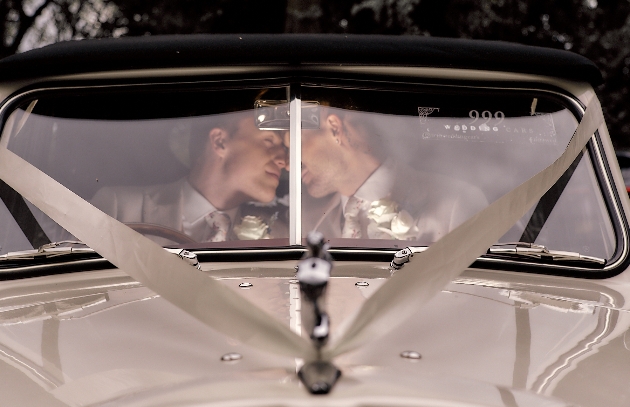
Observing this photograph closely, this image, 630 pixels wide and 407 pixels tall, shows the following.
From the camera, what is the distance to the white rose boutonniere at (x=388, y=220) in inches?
81.4

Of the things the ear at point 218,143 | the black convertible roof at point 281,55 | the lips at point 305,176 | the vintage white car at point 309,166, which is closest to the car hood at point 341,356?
the vintage white car at point 309,166

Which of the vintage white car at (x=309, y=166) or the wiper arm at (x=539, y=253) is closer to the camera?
the vintage white car at (x=309, y=166)

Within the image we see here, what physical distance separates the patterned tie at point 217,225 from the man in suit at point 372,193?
28 cm

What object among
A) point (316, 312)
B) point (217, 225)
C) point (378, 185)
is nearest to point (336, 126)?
point (378, 185)

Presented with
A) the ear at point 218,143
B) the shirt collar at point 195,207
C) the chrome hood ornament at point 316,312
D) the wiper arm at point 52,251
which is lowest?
the chrome hood ornament at point 316,312

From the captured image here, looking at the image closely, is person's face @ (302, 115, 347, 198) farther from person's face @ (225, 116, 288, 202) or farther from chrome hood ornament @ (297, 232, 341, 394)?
A: chrome hood ornament @ (297, 232, 341, 394)

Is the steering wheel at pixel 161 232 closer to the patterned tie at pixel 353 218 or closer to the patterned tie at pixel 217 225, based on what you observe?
the patterned tie at pixel 217 225

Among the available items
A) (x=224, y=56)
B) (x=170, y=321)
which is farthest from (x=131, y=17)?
(x=170, y=321)

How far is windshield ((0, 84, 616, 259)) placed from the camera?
2.04 meters

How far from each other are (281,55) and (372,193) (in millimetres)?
532

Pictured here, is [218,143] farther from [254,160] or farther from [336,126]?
[336,126]

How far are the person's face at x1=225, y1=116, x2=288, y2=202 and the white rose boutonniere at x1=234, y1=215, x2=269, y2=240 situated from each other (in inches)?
2.6

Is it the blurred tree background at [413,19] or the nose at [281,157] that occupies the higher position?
the blurred tree background at [413,19]

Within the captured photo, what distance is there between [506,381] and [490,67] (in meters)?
1.25
